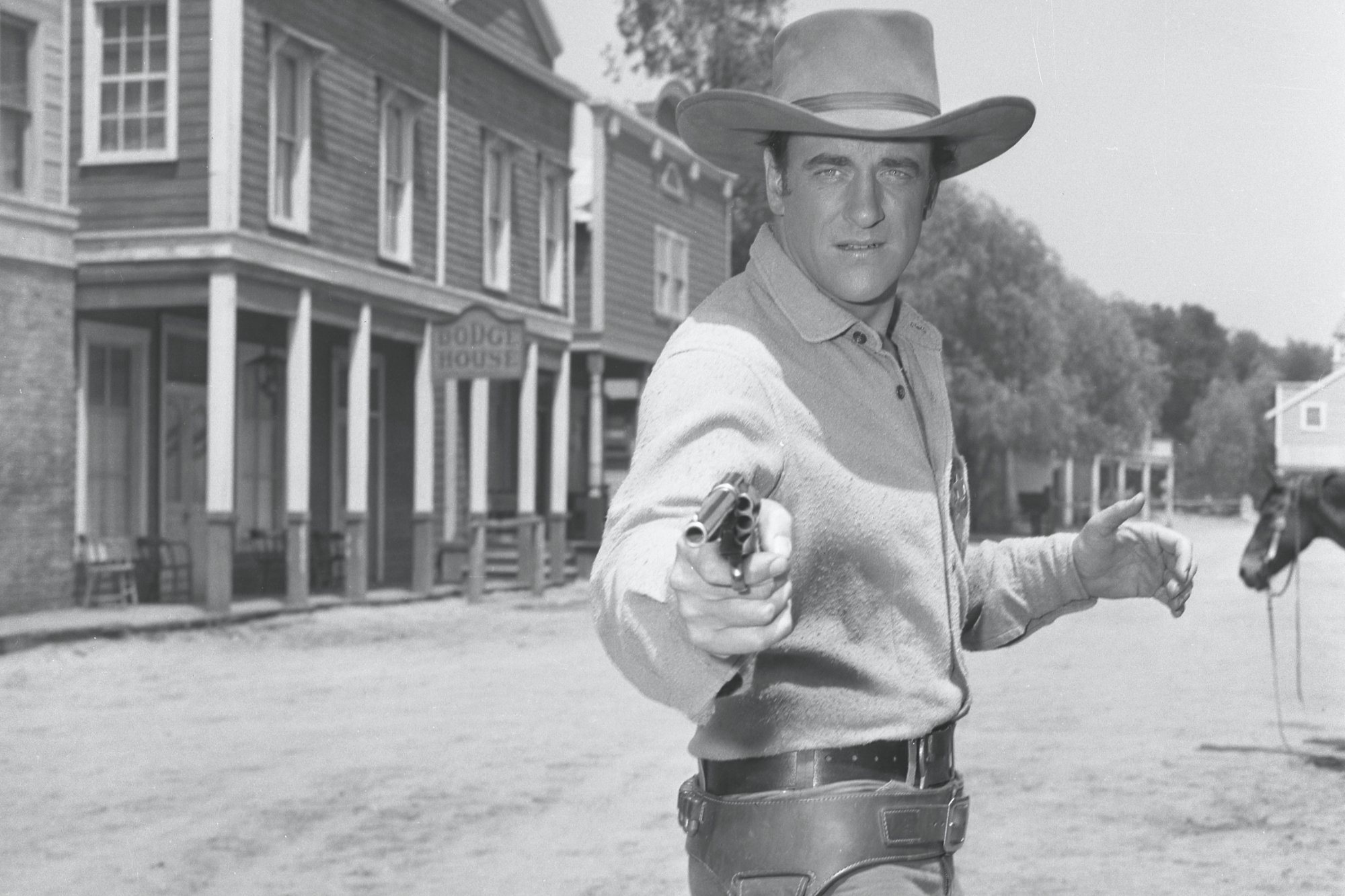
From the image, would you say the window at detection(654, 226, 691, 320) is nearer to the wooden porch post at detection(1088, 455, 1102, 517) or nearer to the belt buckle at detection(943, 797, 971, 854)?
the wooden porch post at detection(1088, 455, 1102, 517)

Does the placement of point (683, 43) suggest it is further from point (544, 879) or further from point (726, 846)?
point (726, 846)

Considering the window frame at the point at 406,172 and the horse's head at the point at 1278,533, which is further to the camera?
the window frame at the point at 406,172

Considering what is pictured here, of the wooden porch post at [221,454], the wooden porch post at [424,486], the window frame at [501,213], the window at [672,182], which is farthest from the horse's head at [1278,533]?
the window at [672,182]

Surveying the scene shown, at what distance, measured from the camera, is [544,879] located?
6.42 m

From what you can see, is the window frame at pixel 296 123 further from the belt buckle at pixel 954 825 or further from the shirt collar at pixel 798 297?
the belt buckle at pixel 954 825

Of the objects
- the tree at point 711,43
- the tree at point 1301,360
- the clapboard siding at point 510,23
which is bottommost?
the tree at point 1301,360

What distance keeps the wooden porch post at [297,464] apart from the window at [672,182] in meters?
14.5

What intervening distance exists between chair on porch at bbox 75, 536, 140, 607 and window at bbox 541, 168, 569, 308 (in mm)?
9679

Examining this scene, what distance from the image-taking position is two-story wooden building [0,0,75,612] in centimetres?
1548

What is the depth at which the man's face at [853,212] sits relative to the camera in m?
2.55

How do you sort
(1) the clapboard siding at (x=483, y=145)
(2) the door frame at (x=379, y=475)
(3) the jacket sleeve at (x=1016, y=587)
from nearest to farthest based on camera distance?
(3) the jacket sleeve at (x=1016, y=587) < (1) the clapboard siding at (x=483, y=145) < (2) the door frame at (x=379, y=475)

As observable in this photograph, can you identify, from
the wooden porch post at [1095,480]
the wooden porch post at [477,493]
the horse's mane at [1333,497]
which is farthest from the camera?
the wooden porch post at [1095,480]

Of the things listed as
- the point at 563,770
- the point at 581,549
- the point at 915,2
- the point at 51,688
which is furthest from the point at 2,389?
the point at 581,549

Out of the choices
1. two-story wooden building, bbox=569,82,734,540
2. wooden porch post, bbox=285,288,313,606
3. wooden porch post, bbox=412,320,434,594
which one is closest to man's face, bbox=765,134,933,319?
wooden porch post, bbox=285,288,313,606
